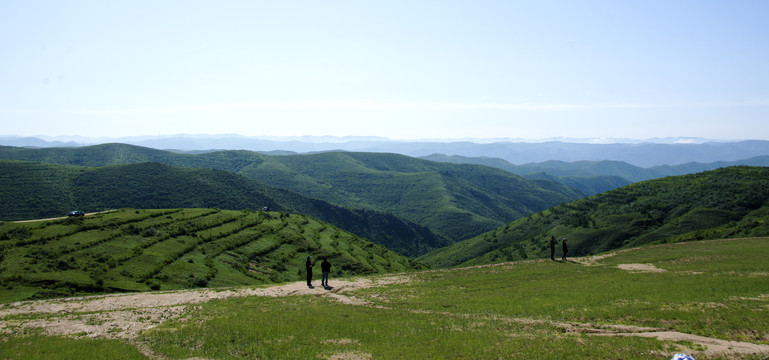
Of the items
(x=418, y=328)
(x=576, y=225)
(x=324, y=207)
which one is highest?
(x=418, y=328)

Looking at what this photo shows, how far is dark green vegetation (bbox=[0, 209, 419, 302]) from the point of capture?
3416cm

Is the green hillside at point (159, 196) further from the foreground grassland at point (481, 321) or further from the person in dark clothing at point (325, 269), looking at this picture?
the foreground grassland at point (481, 321)

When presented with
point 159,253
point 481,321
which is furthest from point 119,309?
point 481,321

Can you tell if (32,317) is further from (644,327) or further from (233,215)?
(233,215)

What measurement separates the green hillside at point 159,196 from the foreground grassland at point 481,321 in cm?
11326

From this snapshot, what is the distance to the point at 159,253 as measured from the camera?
150ft

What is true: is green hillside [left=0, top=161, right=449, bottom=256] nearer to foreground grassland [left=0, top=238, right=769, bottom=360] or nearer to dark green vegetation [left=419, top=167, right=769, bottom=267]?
dark green vegetation [left=419, top=167, right=769, bottom=267]

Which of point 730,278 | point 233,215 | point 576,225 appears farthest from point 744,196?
point 233,215

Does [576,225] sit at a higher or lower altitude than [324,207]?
higher

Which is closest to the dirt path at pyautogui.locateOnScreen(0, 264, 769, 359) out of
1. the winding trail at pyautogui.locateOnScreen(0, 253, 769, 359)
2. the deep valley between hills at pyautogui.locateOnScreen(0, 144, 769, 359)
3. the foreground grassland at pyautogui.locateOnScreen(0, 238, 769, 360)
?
the winding trail at pyautogui.locateOnScreen(0, 253, 769, 359)

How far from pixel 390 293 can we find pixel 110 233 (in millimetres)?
38020

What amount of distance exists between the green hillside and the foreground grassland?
372ft

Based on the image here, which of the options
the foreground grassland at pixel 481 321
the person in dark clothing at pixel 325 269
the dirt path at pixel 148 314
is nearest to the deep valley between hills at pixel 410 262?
the foreground grassland at pixel 481 321

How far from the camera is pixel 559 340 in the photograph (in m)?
17.1
